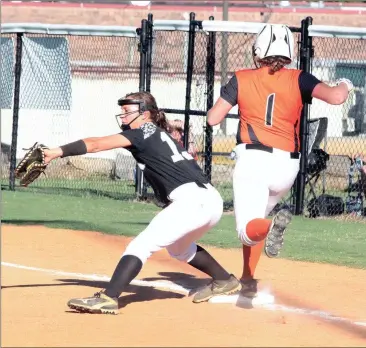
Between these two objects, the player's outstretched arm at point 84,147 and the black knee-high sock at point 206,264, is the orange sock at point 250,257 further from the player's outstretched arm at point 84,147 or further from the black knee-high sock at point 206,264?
the player's outstretched arm at point 84,147

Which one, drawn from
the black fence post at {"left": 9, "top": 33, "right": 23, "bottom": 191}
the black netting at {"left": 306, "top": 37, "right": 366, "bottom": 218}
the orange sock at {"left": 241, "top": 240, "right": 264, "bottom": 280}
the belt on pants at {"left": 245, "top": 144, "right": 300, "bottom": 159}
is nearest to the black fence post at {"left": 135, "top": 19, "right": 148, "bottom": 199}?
the black fence post at {"left": 9, "top": 33, "right": 23, "bottom": 191}

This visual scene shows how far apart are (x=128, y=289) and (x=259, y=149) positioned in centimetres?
→ 164

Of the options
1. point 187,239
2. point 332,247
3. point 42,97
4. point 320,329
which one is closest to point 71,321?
point 187,239

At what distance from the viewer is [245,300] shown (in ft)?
28.9

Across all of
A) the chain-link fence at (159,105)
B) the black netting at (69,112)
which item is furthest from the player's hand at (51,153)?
the black netting at (69,112)

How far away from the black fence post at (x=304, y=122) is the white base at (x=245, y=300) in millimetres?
6776

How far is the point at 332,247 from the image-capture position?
41.0 feet

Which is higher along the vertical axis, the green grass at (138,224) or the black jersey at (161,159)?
the black jersey at (161,159)

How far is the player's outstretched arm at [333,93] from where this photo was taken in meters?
8.30

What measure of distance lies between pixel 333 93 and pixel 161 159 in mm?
1314

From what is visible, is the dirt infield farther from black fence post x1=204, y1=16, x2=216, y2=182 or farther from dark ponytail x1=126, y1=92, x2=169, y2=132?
black fence post x1=204, y1=16, x2=216, y2=182

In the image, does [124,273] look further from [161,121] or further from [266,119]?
[266,119]

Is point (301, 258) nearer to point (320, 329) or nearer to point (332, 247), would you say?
point (332, 247)

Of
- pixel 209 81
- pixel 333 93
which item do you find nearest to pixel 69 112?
pixel 209 81
